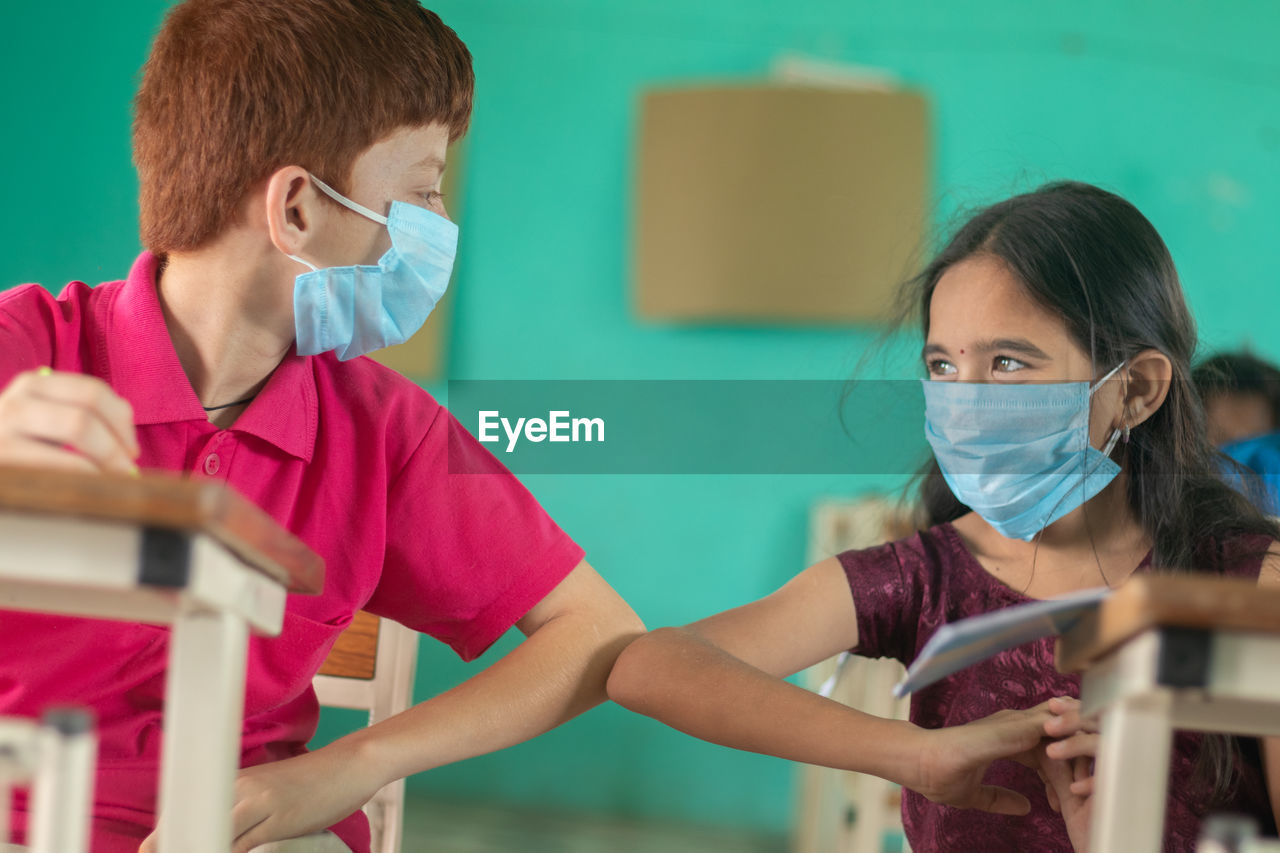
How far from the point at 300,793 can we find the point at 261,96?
2.08ft

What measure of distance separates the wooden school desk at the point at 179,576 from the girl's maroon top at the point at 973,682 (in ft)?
2.22

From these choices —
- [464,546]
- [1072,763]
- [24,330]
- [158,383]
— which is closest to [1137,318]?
[1072,763]

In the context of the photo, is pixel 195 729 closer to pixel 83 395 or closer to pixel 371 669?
pixel 83 395

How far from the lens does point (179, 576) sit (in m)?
0.66

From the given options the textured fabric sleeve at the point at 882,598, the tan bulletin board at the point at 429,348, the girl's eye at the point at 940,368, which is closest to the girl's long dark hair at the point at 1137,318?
the girl's eye at the point at 940,368

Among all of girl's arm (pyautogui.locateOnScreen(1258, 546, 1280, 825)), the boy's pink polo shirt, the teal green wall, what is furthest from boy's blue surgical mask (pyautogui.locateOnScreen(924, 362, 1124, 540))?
the teal green wall

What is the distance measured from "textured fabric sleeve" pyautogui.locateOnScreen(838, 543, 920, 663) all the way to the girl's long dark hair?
0.82 ft

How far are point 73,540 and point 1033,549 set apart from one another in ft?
3.25

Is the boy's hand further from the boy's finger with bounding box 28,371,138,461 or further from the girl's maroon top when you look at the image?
the girl's maroon top

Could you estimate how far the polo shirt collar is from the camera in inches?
44.7

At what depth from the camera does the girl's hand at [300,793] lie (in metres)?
1.02

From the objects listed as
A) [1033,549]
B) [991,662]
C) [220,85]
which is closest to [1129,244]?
[1033,549]

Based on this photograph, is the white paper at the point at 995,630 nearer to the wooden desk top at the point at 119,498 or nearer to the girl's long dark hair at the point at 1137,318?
the wooden desk top at the point at 119,498

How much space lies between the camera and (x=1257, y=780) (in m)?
1.15
